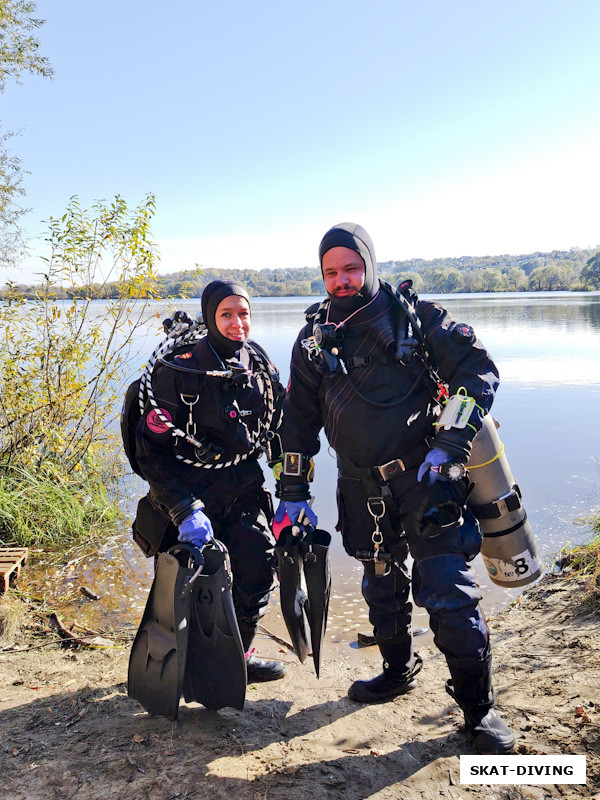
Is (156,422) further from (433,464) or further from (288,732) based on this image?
(288,732)

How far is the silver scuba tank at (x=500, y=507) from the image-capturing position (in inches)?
96.8

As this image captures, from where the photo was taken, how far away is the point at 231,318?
108 inches

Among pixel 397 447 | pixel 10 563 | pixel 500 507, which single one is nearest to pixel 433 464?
pixel 397 447

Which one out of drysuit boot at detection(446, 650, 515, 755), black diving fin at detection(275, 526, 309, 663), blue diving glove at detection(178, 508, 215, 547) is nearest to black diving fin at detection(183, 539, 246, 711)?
blue diving glove at detection(178, 508, 215, 547)

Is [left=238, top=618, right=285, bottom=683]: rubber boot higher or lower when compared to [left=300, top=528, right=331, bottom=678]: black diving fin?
lower

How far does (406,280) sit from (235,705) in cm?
201

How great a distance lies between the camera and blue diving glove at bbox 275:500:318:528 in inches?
105

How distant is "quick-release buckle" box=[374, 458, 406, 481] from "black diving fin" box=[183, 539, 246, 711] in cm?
78

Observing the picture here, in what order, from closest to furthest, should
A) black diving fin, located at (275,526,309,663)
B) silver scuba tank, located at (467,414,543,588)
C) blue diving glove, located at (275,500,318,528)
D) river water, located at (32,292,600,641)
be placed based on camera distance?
silver scuba tank, located at (467,414,543,588) → black diving fin, located at (275,526,309,663) → blue diving glove, located at (275,500,318,528) → river water, located at (32,292,600,641)

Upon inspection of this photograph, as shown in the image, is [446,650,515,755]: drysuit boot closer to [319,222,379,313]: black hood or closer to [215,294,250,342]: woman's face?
[319,222,379,313]: black hood

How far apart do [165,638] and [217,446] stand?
0.86 m

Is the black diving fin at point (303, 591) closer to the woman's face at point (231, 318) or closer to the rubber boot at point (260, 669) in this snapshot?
the rubber boot at point (260, 669)

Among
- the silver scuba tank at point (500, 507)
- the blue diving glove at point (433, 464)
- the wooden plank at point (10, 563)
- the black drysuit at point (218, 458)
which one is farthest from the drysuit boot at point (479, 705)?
the wooden plank at point (10, 563)

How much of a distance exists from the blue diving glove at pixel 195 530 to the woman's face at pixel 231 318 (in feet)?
2.83
